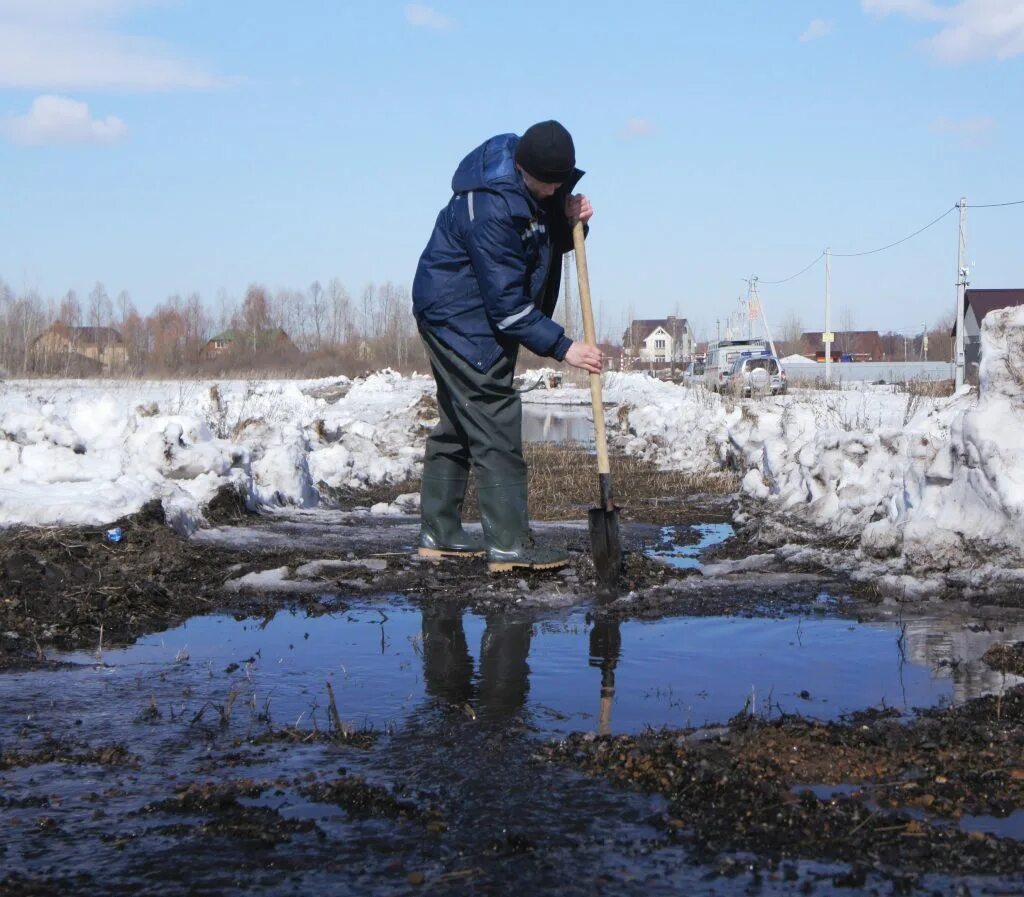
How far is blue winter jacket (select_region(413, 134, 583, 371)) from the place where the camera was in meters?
5.13

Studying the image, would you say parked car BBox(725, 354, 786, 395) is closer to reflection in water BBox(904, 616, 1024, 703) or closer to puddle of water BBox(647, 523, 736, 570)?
puddle of water BBox(647, 523, 736, 570)

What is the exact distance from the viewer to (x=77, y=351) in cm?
5894

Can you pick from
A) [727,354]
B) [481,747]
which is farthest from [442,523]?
[727,354]

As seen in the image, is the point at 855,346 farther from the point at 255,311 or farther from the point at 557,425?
the point at 557,425

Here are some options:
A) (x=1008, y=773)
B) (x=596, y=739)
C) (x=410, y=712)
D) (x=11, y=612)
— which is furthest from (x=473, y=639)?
(x=1008, y=773)

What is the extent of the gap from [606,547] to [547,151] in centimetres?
175

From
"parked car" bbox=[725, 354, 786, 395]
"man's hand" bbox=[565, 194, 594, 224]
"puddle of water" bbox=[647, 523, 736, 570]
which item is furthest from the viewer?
"parked car" bbox=[725, 354, 786, 395]

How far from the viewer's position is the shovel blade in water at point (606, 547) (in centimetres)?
502

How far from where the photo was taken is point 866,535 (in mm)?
5680

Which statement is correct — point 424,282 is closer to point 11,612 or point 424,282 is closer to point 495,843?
point 11,612

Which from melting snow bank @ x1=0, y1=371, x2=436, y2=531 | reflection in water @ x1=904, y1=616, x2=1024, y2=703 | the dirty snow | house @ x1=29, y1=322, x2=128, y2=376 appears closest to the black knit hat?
the dirty snow

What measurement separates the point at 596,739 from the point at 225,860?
0.99 metres

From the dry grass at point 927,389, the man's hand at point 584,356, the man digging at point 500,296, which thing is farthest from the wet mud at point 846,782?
the dry grass at point 927,389

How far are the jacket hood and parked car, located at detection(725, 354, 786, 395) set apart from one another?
15088 millimetres
